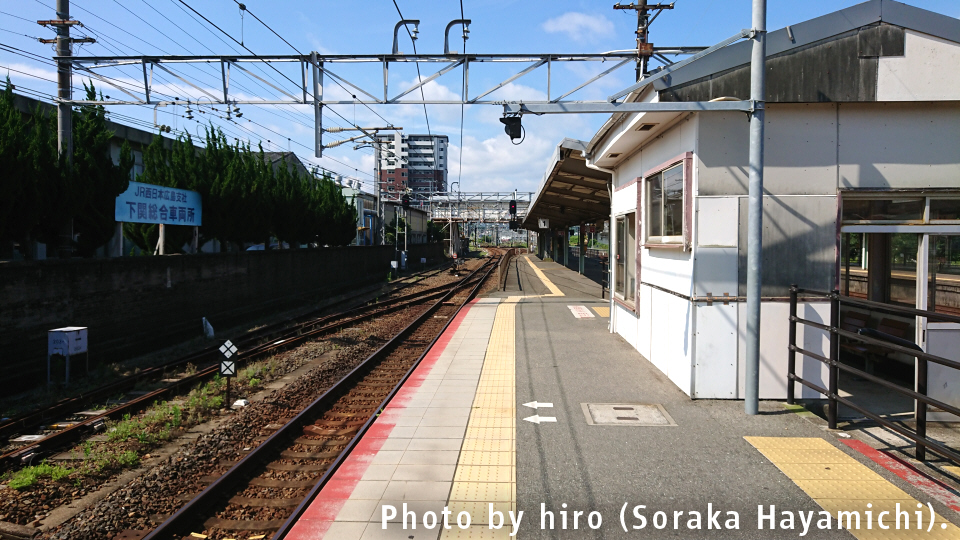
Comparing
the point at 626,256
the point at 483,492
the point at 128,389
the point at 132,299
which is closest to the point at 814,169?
the point at 626,256

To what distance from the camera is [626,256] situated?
36.3ft

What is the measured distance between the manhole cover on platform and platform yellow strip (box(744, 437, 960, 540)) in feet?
3.11

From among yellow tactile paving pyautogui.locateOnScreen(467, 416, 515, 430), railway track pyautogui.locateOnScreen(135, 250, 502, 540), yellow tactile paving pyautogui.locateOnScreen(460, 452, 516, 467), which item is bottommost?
railway track pyautogui.locateOnScreen(135, 250, 502, 540)

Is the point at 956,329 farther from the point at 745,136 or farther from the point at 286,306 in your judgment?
the point at 286,306

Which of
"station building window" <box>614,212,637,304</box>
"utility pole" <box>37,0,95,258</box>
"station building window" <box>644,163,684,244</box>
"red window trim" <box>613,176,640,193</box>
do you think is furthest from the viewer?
"station building window" <box>614,212,637,304</box>

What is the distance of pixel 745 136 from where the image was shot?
6543mm

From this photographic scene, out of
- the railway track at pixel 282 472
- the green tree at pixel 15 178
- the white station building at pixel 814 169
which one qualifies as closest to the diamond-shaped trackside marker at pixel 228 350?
the railway track at pixel 282 472

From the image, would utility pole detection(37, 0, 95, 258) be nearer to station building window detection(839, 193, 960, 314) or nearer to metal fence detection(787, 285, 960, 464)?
metal fence detection(787, 285, 960, 464)

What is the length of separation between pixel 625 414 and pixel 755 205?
272cm

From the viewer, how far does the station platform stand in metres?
3.90

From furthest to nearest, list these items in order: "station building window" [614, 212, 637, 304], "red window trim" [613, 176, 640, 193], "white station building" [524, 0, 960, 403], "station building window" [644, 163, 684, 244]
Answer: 1. "station building window" [614, 212, 637, 304]
2. "red window trim" [613, 176, 640, 193]
3. "station building window" [644, 163, 684, 244]
4. "white station building" [524, 0, 960, 403]

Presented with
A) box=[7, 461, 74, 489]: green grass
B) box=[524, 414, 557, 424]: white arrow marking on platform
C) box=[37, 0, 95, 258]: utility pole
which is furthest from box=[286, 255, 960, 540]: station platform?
box=[37, 0, 95, 258]: utility pole

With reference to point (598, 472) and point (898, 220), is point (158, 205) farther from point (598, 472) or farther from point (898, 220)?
point (898, 220)

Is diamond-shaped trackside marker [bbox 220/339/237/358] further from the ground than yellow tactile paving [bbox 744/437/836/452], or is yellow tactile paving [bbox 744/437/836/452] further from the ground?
diamond-shaped trackside marker [bbox 220/339/237/358]
